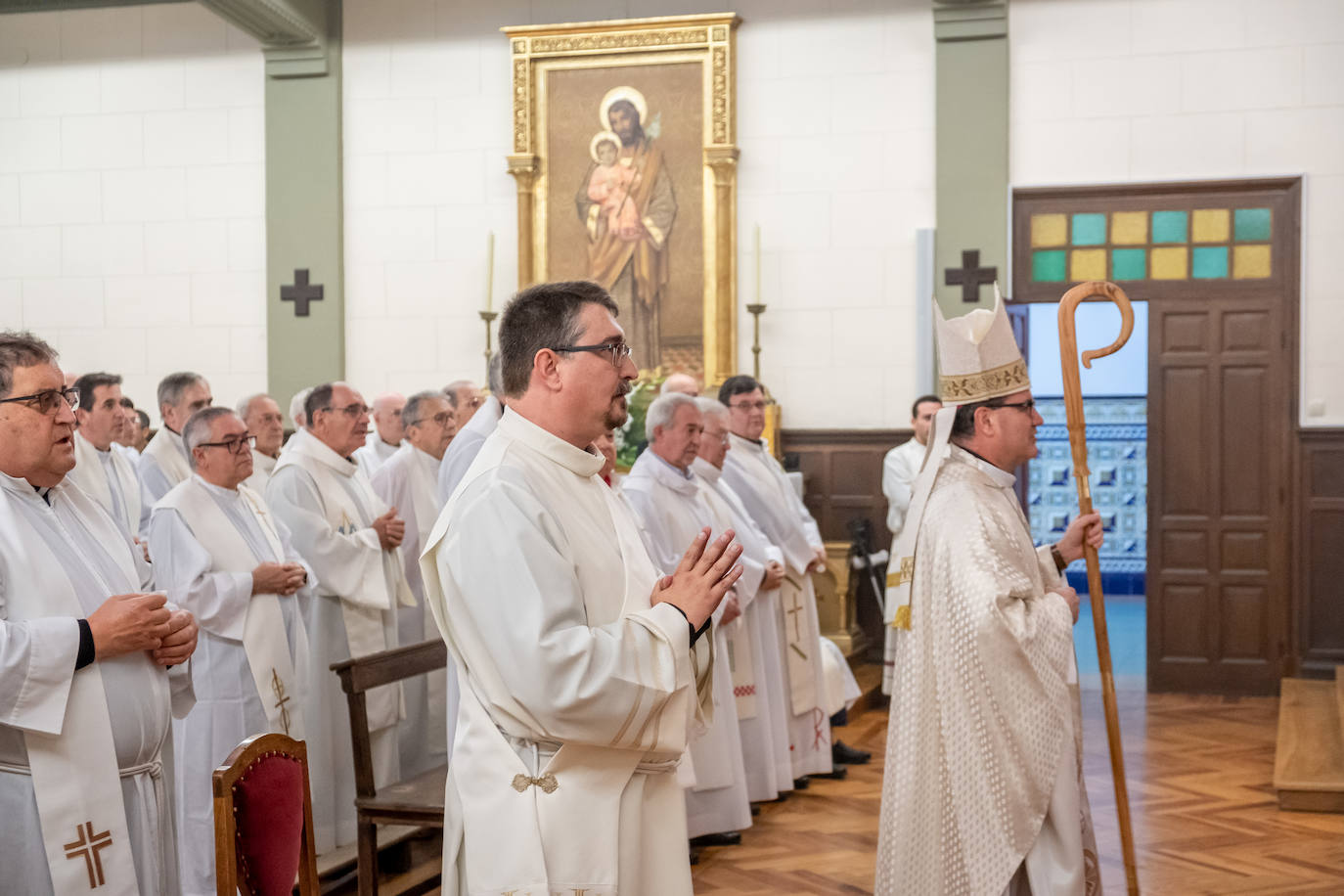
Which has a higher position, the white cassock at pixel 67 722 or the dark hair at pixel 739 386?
the dark hair at pixel 739 386

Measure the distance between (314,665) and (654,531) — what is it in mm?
1530

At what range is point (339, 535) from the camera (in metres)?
5.65

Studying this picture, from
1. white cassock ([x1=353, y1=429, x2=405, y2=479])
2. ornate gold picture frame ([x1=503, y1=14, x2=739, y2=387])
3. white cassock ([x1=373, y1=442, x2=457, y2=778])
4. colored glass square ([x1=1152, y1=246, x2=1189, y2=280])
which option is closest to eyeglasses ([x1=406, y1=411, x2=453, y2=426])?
white cassock ([x1=373, y1=442, x2=457, y2=778])

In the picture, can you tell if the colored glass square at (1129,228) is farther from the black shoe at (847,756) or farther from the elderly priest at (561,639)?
the elderly priest at (561,639)

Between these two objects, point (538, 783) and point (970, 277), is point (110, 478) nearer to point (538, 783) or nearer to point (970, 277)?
point (538, 783)

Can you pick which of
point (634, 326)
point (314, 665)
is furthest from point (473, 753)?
point (634, 326)

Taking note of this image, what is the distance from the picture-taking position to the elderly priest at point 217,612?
15.8 ft

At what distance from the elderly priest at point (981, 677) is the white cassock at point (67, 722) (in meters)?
1.96

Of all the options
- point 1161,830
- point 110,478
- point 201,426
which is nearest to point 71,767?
point 201,426

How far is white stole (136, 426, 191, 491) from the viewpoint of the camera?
702 centimetres

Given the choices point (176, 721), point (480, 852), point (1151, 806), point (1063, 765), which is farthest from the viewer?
point (1151, 806)

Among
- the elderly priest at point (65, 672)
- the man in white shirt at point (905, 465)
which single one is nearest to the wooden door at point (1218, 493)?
the man in white shirt at point (905, 465)

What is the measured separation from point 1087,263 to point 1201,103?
49.7 inches

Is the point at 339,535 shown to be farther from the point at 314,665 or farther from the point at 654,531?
the point at 654,531
